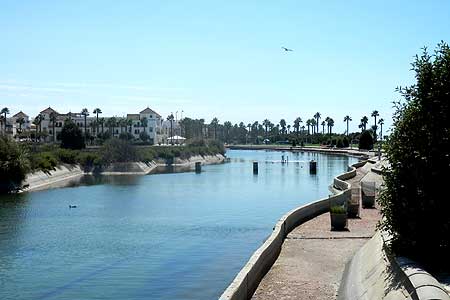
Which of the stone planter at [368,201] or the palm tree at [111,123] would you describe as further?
the palm tree at [111,123]

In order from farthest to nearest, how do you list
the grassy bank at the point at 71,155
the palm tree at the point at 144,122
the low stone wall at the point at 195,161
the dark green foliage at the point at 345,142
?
the dark green foliage at the point at 345,142 < the palm tree at the point at 144,122 < the low stone wall at the point at 195,161 < the grassy bank at the point at 71,155

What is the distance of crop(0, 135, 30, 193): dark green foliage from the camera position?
71062mm

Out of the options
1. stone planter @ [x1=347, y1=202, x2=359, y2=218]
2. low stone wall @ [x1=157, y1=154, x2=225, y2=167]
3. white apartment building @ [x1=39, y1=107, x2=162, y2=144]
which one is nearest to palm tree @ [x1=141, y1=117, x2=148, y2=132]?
white apartment building @ [x1=39, y1=107, x2=162, y2=144]

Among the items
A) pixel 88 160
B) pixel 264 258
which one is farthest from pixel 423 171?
pixel 88 160

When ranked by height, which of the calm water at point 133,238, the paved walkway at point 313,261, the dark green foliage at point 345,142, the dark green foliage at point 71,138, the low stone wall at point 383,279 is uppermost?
the dark green foliage at point 71,138

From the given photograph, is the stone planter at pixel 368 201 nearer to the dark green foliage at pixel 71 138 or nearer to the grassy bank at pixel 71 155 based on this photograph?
the grassy bank at pixel 71 155

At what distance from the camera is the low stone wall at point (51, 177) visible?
76.6m

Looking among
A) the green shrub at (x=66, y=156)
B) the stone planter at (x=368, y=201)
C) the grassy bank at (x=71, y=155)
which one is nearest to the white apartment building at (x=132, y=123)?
the grassy bank at (x=71, y=155)

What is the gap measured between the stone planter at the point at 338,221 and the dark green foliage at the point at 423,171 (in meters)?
11.6

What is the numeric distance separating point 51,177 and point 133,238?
52.3m

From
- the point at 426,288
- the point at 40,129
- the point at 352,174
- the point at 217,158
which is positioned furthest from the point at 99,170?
the point at 426,288

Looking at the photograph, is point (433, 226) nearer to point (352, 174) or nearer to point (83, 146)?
point (352, 174)

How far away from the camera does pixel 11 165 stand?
71750mm

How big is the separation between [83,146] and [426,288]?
115m
